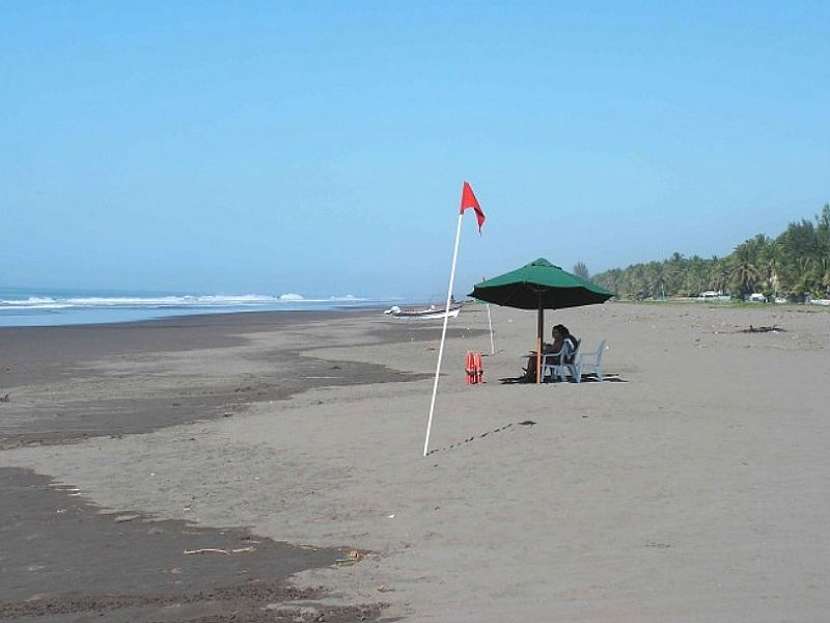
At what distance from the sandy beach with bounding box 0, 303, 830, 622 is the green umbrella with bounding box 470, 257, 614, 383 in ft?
5.95

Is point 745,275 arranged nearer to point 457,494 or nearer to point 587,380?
point 587,380

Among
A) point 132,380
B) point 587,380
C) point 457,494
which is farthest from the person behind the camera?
point 132,380

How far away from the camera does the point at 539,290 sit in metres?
16.7

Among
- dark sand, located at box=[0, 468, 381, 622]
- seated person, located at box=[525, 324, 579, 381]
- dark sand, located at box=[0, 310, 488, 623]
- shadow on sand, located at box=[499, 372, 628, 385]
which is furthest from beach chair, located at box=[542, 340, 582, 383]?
dark sand, located at box=[0, 468, 381, 622]

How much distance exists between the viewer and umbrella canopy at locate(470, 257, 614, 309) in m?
15.7

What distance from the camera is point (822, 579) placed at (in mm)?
5516

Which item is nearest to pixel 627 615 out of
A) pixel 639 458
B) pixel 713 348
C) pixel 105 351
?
pixel 639 458

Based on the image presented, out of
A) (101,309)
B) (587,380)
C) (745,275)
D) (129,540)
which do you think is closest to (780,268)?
(745,275)

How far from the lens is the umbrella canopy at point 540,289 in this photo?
15.7 meters

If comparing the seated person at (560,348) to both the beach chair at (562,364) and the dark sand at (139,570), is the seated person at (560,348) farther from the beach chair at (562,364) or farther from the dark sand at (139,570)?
the dark sand at (139,570)

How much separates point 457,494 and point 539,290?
895 centimetres

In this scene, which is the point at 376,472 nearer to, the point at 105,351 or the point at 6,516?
the point at 6,516

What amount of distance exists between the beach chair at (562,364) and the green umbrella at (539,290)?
356mm

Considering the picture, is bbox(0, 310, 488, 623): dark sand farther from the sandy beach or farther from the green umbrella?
the green umbrella
